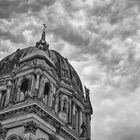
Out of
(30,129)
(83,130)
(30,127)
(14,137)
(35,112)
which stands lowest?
(14,137)

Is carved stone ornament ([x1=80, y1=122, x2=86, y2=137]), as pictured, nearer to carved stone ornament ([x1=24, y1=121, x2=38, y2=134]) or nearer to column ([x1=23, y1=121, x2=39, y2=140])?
column ([x1=23, y1=121, x2=39, y2=140])

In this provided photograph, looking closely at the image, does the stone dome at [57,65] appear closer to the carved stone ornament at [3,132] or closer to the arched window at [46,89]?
the arched window at [46,89]

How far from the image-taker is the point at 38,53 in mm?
36344

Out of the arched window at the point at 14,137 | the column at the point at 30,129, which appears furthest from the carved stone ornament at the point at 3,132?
the column at the point at 30,129

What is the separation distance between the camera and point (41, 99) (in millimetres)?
31609

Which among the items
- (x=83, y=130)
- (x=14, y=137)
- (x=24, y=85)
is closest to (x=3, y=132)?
(x=14, y=137)

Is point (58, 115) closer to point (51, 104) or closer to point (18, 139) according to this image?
point (51, 104)

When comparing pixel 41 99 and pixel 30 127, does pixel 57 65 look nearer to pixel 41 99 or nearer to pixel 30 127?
pixel 41 99

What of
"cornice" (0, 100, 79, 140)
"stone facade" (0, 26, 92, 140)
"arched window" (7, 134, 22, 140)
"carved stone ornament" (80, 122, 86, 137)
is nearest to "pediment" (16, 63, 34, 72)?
"stone facade" (0, 26, 92, 140)

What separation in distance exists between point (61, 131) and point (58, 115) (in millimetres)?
3020

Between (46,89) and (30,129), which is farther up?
(46,89)

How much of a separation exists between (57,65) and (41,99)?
12692mm

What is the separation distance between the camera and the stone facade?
29891 millimetres

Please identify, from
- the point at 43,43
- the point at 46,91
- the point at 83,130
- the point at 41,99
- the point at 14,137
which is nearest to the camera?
the point at 14,137
